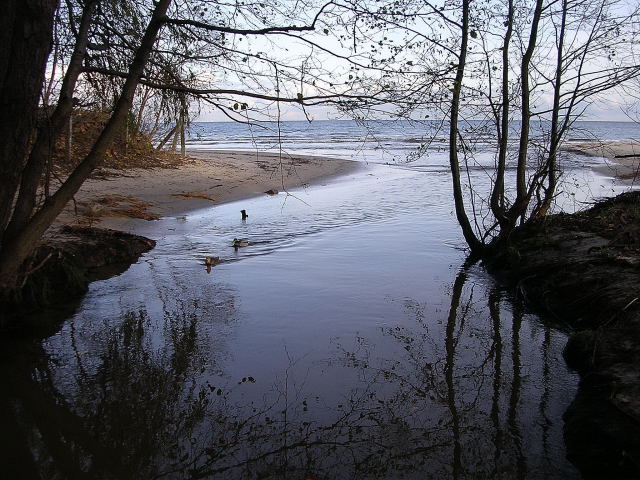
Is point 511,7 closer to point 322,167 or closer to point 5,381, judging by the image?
point 5,381

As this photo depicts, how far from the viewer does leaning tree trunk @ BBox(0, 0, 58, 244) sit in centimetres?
393

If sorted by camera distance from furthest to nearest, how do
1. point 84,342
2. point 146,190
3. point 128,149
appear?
point 128,149 → point 146,190 → point 84,342

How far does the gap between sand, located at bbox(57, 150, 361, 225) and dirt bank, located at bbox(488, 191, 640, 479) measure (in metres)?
4.52

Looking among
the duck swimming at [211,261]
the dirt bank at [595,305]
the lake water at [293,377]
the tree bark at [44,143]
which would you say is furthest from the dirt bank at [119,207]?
the dirt bank at [595,305]

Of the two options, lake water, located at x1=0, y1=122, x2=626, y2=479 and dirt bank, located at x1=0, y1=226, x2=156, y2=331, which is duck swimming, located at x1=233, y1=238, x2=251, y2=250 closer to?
lake water, located at x1=0, y1=122, x2=626, y2=479

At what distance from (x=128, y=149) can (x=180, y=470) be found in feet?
56.8

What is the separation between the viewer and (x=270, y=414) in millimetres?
4031

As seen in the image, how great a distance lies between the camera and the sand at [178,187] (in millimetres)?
11891

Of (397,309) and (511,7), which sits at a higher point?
(511,7)

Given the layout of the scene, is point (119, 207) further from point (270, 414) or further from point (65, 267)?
point (270, 414)

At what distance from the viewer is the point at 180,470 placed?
333 cm

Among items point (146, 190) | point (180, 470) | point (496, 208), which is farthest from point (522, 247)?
point (146, 190)

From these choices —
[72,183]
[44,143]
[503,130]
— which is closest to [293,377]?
[72,183]

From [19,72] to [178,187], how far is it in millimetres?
11835
